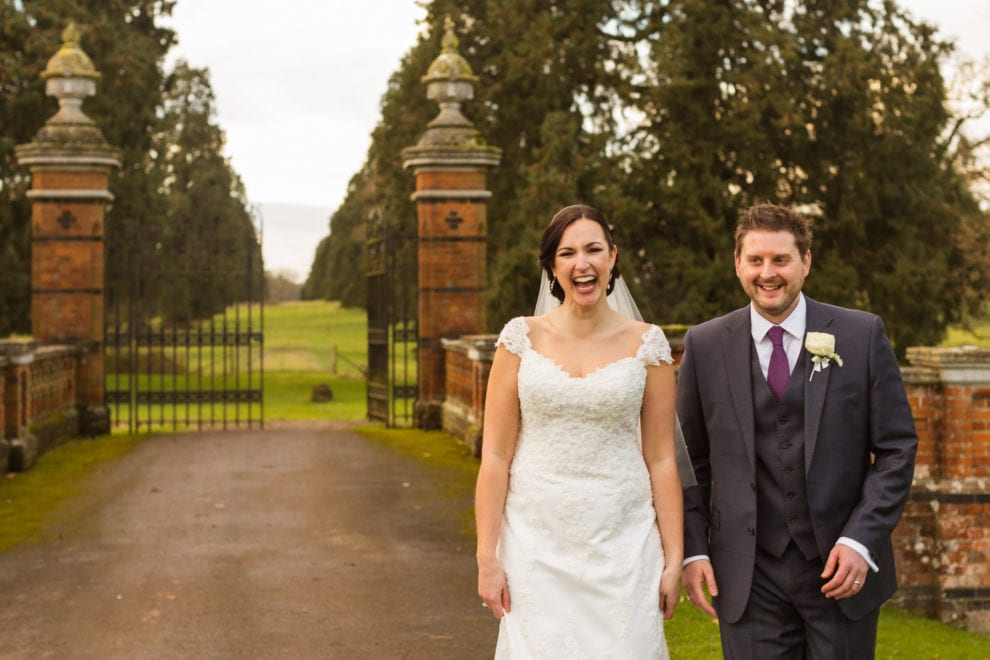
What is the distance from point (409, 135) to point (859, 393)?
17.9 metres

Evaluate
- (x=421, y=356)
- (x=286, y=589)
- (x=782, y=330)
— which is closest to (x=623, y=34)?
Result: (x=421, y=356)

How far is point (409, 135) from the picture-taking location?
21016mm

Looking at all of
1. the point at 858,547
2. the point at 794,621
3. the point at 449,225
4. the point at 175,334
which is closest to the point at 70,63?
the point at 175,334

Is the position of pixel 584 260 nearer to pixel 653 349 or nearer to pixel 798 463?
pixel 653 349

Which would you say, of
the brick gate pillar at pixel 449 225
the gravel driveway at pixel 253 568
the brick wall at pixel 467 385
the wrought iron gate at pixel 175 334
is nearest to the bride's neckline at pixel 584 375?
the gravel driveway at pixel 253 568

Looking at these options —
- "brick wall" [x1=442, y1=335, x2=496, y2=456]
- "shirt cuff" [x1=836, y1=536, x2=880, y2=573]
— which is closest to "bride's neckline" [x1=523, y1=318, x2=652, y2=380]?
"shirt cuff" [x1=836, y1=536, x2=880, y2=573]

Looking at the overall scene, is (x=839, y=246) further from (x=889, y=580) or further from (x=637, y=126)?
(x=889, y=580)

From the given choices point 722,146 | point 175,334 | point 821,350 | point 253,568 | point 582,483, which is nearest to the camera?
→ point 821,350

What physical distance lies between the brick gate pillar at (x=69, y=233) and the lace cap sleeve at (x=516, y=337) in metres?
10.9

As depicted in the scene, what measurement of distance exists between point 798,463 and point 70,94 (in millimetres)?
12507

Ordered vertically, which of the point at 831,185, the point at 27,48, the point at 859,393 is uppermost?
the point at 27,48

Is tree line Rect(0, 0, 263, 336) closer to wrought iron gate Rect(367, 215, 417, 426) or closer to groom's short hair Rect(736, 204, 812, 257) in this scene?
wrought iron gate Rect(367, 215, 417, 426)

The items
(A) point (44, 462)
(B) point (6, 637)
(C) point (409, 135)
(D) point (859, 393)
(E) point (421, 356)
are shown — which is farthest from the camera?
(C) point (409, 135)

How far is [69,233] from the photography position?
13914 mm
